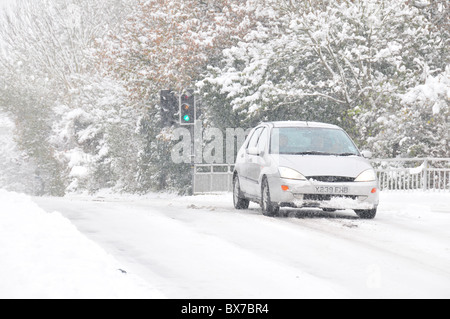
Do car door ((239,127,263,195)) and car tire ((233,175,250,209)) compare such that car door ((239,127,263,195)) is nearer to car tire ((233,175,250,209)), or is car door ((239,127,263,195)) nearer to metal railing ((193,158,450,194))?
car tire ((233,175,250,209))

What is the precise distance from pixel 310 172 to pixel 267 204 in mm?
972

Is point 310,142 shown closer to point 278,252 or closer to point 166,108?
point 278,252

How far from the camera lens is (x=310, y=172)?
12.8 meters

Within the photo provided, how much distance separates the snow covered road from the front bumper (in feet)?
0.96

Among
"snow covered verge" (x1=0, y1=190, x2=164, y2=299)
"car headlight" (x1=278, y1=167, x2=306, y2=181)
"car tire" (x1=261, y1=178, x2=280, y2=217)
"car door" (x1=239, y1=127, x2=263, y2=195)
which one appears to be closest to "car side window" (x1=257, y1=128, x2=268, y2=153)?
"car door" (x1=239, y1=127, x2=263, y2=195)

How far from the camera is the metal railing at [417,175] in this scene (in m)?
22.0

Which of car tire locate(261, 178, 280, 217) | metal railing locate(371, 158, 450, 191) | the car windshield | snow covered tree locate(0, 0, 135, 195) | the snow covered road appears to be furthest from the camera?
snow covered tree locate(0, 0, 135, 195)

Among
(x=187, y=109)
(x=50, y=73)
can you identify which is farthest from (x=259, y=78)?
(x=50, y=73)

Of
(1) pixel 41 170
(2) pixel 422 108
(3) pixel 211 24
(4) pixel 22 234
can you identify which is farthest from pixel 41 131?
(4) pixel 22 234

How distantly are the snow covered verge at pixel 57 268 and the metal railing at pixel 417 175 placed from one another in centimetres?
1497

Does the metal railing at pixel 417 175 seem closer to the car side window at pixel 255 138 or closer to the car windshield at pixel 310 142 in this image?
the car side window at pixel 255 138

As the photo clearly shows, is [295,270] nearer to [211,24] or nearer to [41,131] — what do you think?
[211,24]

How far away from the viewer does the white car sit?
1272 centimetres
